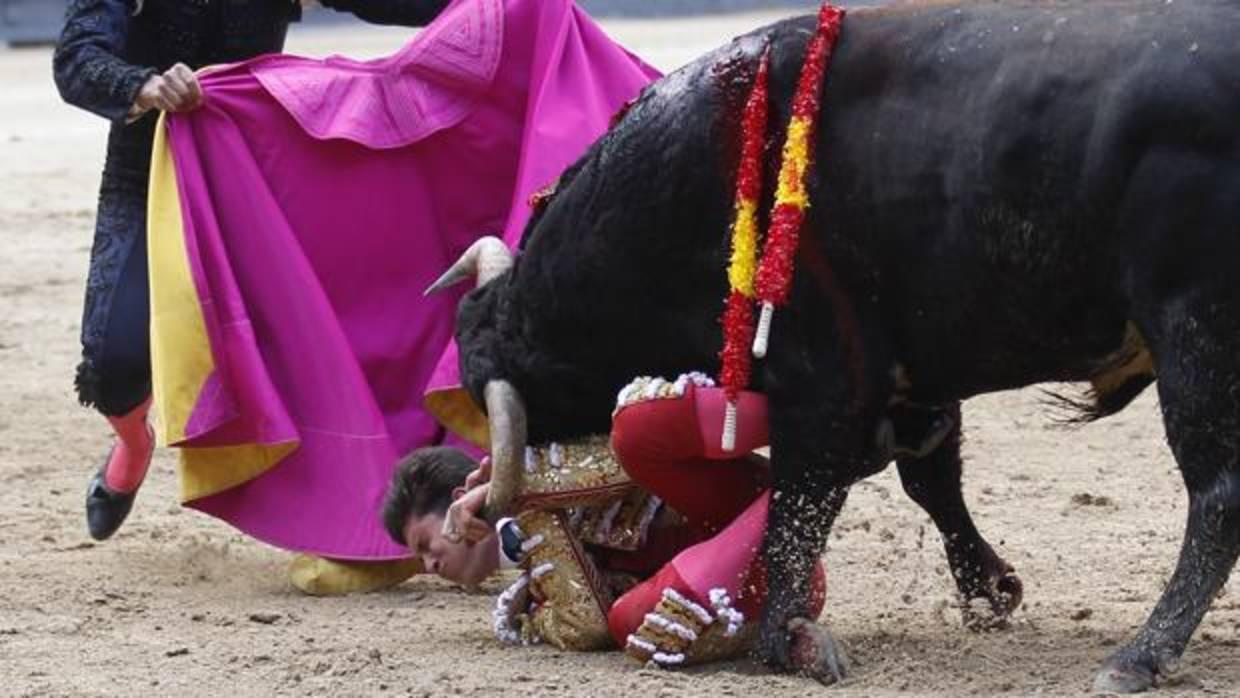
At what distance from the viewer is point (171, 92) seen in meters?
5.22

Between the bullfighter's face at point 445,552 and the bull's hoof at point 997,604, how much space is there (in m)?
0.93

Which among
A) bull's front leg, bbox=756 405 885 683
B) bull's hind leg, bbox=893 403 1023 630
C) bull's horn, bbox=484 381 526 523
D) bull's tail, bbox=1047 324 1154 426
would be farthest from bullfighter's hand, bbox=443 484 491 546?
bull's tail, bbox=1047 324 1154 426

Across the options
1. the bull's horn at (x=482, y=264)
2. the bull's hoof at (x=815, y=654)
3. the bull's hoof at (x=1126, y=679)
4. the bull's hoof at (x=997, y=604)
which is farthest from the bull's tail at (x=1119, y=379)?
the bull's horn at (x=482, y=264)

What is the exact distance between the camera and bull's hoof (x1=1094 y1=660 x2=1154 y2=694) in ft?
12.8

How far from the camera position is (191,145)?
5.30 meters

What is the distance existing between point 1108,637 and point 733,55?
125 centimetres

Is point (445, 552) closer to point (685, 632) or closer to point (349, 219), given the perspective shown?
point (685, 632)

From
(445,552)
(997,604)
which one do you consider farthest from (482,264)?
(997,604)

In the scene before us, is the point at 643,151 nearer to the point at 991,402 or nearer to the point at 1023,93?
the point at 1023,93

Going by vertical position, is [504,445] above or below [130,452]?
above

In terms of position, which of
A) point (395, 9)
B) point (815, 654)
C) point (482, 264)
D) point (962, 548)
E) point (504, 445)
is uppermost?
point (395, 9)

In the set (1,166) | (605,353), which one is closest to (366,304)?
(605,353)

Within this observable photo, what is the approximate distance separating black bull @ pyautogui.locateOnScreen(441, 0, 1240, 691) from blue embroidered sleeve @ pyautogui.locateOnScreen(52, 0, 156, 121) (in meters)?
1.02

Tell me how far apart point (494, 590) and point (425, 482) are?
1.61 ft
